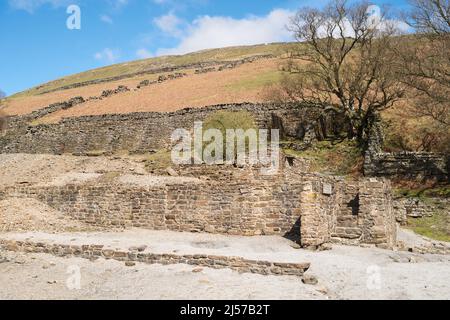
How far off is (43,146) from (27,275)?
99.3 ft

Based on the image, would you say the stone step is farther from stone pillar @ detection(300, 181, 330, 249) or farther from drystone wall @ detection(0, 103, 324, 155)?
drystone wall @ detection(0, 103, 324, 155)

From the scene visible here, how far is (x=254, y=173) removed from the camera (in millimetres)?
19375

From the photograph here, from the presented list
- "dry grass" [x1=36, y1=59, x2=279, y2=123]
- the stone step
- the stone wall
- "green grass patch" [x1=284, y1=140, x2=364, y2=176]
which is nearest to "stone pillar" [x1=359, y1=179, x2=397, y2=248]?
the stone step

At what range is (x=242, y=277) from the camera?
36.3 ft

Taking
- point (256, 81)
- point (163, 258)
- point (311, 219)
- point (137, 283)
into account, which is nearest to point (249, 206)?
point (311, 219)

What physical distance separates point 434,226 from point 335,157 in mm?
9042

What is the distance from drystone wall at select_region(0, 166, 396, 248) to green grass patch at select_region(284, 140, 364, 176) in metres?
6.79

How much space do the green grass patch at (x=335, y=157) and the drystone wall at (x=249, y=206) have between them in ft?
22.3

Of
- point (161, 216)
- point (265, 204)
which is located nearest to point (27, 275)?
point (161, 216)

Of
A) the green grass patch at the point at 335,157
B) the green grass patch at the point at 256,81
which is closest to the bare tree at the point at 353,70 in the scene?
the green grass patch at the point at 335,157

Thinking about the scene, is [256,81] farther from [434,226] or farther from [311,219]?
[311,219]

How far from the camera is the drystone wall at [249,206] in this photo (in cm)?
1488

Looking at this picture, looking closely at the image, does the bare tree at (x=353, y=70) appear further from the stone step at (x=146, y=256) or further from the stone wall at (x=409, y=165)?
the stone step at (x=146, y=256)

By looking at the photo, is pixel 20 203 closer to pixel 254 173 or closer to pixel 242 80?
pixel 254 173
